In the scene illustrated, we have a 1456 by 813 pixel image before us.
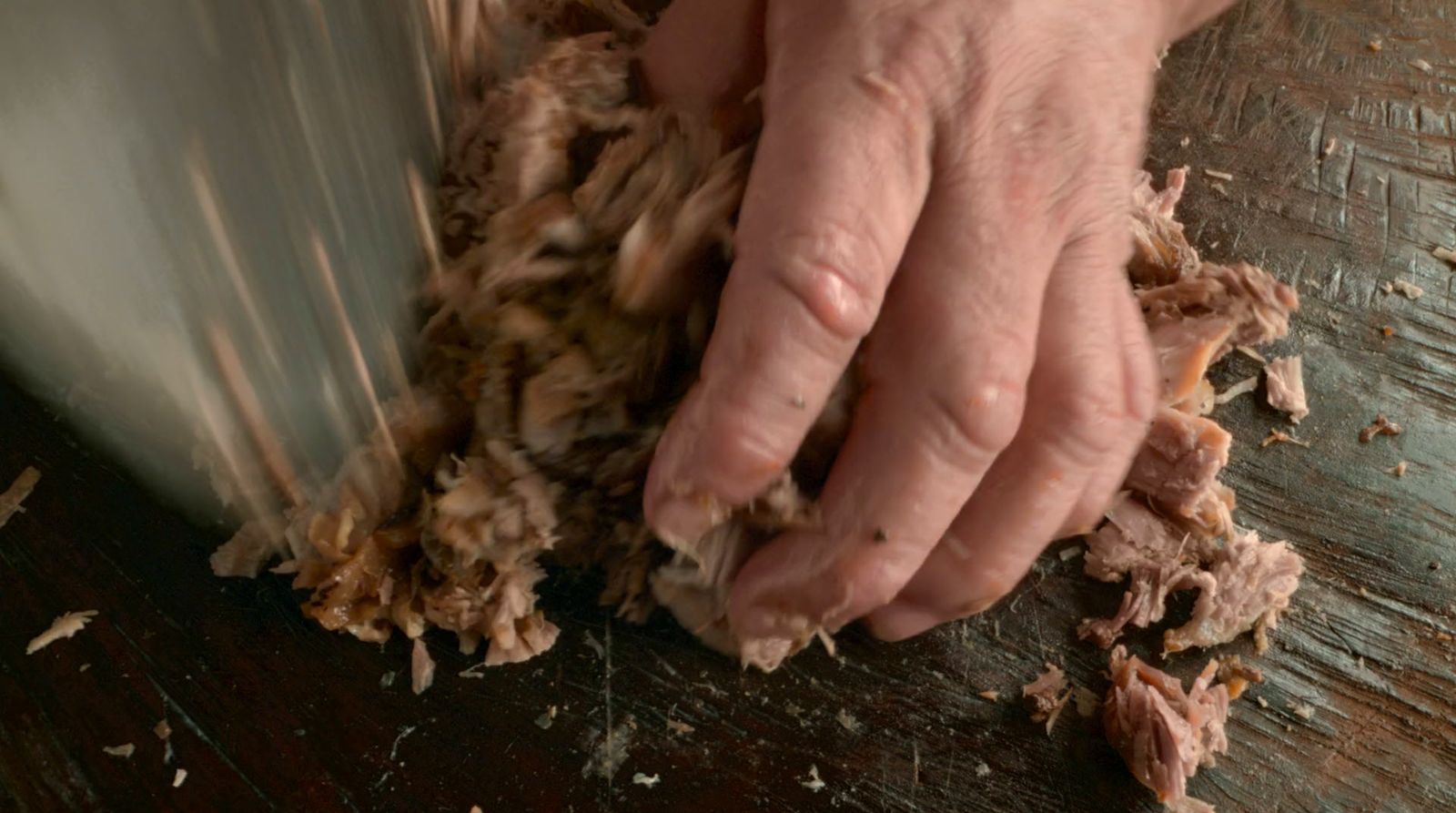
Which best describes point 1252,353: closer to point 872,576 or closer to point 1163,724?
point 1163,724

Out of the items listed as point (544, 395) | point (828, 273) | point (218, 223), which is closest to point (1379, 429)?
point (828, 273)

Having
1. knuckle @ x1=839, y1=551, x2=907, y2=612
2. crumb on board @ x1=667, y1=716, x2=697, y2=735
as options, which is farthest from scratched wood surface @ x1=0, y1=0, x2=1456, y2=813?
knuckle @ x1=839, y1=551, x2=907, y2=612

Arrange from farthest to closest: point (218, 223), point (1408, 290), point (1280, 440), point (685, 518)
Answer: point (1408, 290)
point (1280, 440)
point (685, 518)
point (218, 223)

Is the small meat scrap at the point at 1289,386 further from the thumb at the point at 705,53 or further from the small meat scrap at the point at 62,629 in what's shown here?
the small meat scrap at the point at 62,629

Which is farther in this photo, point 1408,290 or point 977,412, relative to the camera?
point 1408,290

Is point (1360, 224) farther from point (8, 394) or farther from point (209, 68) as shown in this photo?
point (8, 394)
